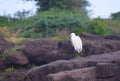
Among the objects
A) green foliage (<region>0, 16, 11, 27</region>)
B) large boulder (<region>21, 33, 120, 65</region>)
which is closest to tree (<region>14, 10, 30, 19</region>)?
green foliage (<region>0, 16, 11, 27</region>)

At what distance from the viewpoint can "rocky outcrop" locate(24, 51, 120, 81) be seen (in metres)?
11.2

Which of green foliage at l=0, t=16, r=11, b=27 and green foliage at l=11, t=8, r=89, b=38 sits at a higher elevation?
green foliage at l=0, t=16, r=11, b=27

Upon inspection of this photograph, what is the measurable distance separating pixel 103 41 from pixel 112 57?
607 cm

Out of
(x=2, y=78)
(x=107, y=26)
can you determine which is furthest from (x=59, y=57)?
(x=107, y=26)

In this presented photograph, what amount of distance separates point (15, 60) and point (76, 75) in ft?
19.5

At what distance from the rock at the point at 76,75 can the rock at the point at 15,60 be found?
5586 mm

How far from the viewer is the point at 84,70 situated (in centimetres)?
1137

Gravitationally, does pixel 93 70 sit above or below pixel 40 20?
below

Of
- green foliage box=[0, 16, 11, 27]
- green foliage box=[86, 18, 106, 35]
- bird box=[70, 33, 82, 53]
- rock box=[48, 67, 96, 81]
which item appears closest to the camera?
rock box=[48, 67, 96, 81]

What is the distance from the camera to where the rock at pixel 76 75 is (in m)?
11.2

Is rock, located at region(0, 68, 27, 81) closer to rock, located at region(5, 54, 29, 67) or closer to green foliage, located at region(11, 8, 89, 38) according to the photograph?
rock, located at region(5, 54, 29, 67)

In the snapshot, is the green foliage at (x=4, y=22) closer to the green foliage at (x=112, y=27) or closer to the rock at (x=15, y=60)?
the green foliage at (x=112, y=27)

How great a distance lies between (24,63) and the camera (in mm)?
16922

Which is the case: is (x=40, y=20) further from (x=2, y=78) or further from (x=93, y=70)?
(x=93, y=70)
